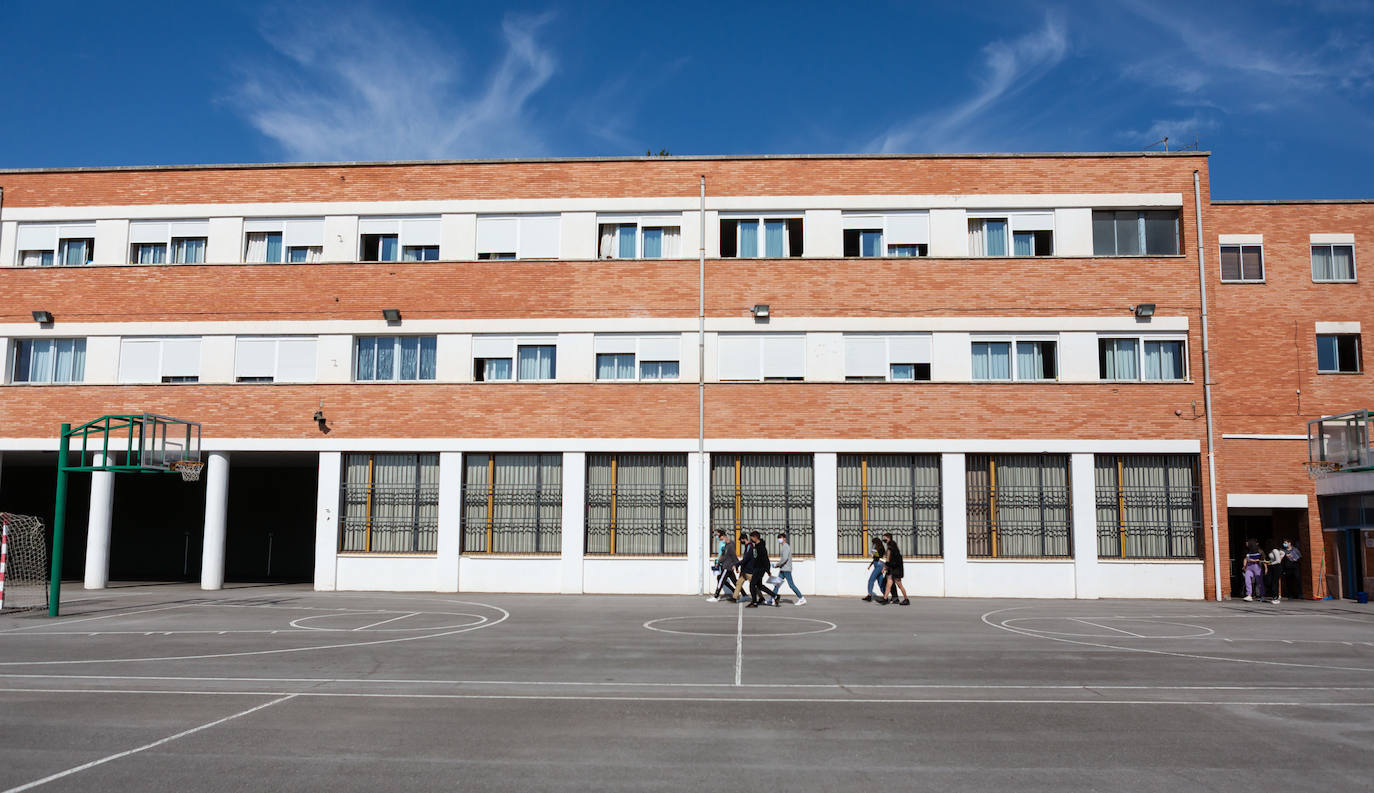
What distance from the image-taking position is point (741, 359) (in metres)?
25.9

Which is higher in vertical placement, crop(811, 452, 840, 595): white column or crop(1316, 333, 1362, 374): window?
crop(1316, 333, 1362, 374): window

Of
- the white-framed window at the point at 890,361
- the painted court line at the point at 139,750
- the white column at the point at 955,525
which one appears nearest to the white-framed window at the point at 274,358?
the white-framed window at the point at 890,361

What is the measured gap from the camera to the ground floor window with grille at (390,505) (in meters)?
25.8

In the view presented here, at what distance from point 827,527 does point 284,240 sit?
16.1 meters

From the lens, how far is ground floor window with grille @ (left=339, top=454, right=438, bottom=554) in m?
25.8

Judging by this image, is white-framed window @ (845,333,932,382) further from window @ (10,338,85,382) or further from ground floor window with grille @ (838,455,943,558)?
window @ (10,338,85,382)

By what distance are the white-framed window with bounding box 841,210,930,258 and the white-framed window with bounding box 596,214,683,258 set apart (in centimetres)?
442

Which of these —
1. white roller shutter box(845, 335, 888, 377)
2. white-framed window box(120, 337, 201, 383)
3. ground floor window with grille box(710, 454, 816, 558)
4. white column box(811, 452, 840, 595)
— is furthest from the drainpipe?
white-framed window box(120, 337, 201, 383)

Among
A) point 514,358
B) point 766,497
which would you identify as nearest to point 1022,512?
point 766,497

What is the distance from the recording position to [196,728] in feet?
31.6

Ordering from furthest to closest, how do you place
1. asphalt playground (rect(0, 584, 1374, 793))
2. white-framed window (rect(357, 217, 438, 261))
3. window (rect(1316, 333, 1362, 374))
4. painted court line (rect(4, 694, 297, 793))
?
window (rect(1316, 333, 1362, 374)) < white-framed window (rect(357, 217, 438, 261)) < asphalt playground (rect(0, 584, 1374, 793)) < painted court line (rect(4, 694, 297, 793))

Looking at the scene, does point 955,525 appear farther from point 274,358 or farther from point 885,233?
point 274,358

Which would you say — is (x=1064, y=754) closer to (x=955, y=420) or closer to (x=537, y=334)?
(x=955, y=420)

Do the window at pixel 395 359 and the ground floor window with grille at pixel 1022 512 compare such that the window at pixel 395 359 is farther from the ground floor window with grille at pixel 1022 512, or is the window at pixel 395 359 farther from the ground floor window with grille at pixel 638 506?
the ground floor window with grille at pixel 1022 512
